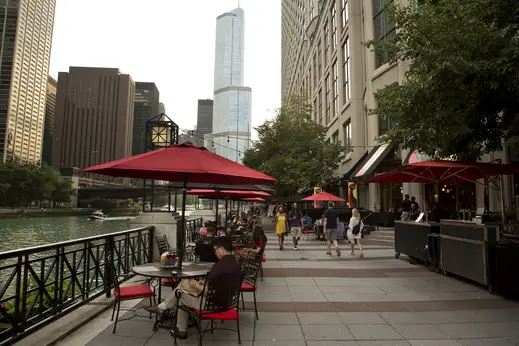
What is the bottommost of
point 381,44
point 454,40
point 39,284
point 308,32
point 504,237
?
point 39,284

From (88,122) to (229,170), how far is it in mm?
162756

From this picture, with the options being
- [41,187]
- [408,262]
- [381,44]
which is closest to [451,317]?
[408,262]

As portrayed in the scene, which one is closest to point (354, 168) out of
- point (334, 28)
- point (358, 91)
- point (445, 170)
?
point (358, 91)

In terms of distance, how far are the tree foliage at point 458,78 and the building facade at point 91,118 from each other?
474 ft

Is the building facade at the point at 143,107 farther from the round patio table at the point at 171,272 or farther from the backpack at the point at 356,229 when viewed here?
the round patio table at the point at 171,272

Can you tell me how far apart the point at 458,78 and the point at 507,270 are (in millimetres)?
3812

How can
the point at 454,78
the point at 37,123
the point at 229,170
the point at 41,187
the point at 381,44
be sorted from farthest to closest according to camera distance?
1. the point at 37,123
2. the point at 41,187
3. the point at 381,44
4. the point at 454,78
5. the point at 229,170

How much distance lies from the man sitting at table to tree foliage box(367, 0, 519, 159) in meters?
5.37

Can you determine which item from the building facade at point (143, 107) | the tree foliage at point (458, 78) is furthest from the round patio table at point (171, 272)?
the building facade at point (143, 107)

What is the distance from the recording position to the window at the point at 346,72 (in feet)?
108

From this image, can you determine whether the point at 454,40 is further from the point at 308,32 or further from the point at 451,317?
the point at 308,32

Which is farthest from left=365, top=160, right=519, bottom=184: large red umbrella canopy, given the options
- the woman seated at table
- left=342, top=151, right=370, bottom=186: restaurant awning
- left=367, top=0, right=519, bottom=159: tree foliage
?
left=342, top=151, right=370, bottom=186: restaurant awning

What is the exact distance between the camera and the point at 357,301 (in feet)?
21.9

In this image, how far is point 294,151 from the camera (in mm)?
28953
